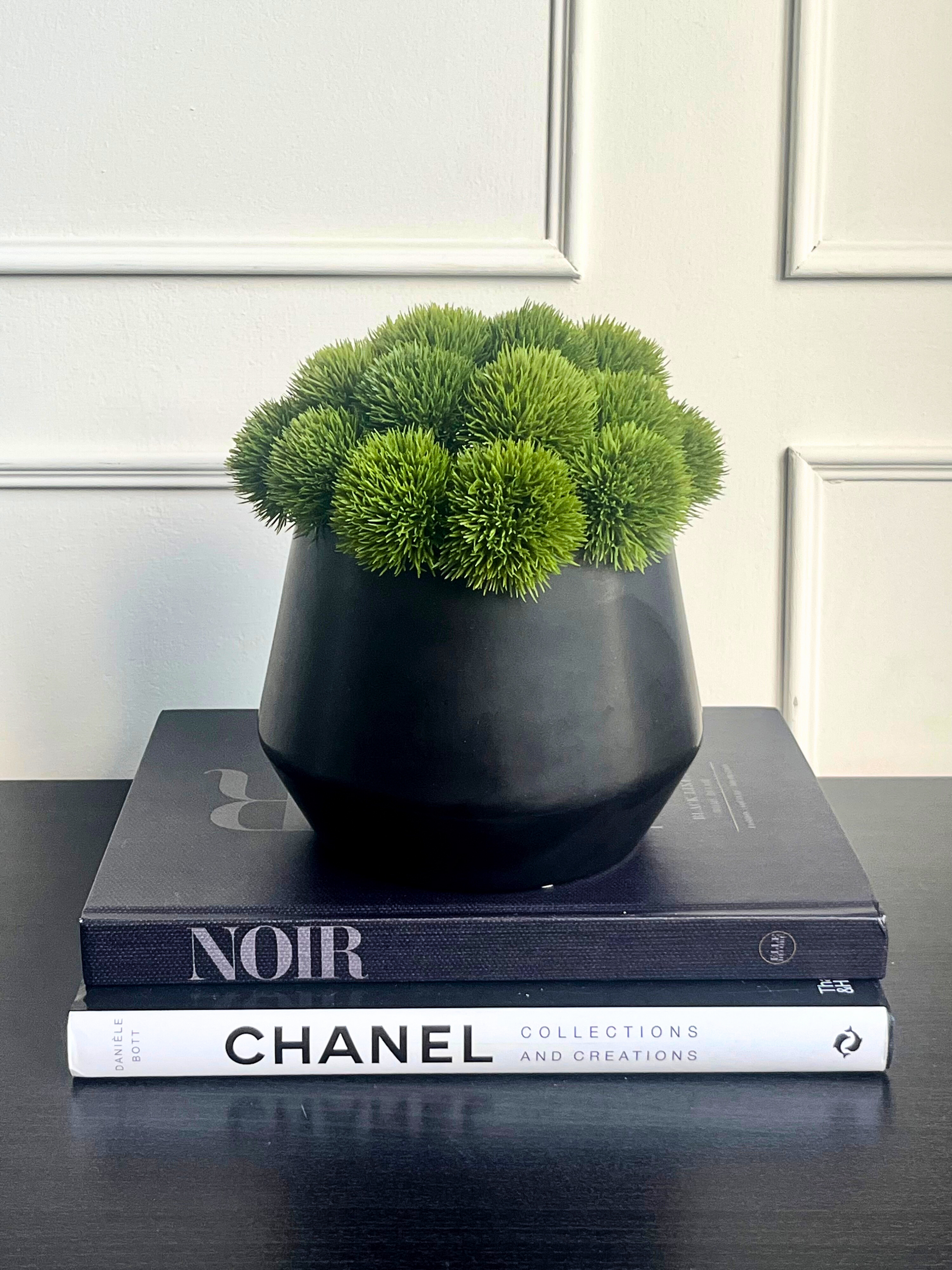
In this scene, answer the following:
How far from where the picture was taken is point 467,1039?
497 mm

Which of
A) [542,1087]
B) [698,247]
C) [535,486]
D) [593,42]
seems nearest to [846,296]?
[698,247]

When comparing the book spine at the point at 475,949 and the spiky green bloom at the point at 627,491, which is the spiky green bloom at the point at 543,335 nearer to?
the spiky green bloom at the point at 627,491

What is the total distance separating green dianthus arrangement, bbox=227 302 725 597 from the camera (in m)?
0.45

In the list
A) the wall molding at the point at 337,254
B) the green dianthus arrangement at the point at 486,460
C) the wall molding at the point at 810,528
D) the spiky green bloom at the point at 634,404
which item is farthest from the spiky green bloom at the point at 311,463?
the wall molding at the point at 810,528

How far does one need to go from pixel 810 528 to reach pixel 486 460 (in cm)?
46

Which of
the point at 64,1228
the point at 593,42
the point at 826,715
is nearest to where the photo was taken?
the point at 64,1228

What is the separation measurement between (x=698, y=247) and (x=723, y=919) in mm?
486

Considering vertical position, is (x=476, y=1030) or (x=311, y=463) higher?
(x=311, y=463)

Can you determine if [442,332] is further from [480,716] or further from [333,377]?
[480,716]

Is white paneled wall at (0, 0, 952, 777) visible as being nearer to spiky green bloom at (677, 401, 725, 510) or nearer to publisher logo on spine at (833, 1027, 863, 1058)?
spiky green bloom at (677, 401, 725, 510)

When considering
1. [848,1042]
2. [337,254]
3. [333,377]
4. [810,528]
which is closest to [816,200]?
[810,528]

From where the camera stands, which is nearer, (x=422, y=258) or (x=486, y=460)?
(x=486, y=460)

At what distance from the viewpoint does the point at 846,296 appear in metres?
0.82

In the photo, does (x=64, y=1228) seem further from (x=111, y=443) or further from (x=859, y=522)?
(x=859, y=522)
